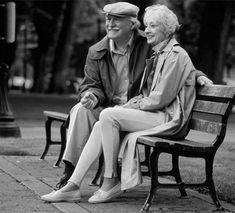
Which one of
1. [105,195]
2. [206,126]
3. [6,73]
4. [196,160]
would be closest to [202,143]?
[206,126]

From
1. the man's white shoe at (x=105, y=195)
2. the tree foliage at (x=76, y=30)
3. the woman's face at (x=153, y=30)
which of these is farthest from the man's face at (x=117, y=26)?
the tree foliage at (x=76, y=30)

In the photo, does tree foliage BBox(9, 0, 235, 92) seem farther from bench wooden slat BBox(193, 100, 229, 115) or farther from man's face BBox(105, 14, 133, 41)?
bench wooden slat BBox(193, 100, 229, 115)

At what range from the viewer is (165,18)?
20.9 ft

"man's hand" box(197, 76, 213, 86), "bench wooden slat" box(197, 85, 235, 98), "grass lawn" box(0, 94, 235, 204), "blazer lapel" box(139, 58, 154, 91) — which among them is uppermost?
"blazer lapel" box(139, 58, 154, 91)

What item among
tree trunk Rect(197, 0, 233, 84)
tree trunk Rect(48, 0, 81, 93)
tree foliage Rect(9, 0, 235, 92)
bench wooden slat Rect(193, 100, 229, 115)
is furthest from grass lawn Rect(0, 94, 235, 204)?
tree trunk Rect(48, 0, 81, 93)

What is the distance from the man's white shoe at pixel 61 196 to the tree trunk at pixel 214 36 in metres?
19.7

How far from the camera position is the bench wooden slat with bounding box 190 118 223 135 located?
614 cm

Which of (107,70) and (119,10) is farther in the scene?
(107,70)

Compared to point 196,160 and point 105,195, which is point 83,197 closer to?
point 105,195

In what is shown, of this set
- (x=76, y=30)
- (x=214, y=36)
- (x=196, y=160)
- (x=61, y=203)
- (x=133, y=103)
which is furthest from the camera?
(x=76, y=30)

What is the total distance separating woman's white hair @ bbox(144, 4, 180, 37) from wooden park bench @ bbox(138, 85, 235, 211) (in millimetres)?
565

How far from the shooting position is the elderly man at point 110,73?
661 centimetres

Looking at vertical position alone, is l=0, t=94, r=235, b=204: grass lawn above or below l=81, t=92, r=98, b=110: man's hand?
below

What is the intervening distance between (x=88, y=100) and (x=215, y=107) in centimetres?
109
